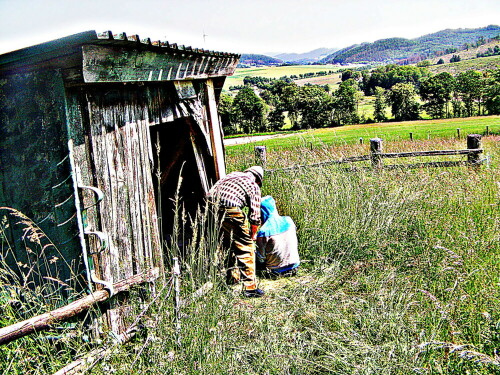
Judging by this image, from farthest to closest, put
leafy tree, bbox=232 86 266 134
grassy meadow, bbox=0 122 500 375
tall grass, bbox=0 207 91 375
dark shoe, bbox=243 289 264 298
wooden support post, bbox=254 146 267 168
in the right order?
1. leafy tree, bbox=232 86 266 134
2. wooden support post, bbox=254 146 267 168
3. dark shoe, bbox=243 289 264 298
4. grassy meadow, bbox=0 122 500 375
5. tall grass, bbox=0 207 91 375

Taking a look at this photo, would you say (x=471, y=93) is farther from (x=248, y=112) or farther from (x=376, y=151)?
(x=376, y=151)

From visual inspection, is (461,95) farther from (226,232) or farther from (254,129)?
(226,232)

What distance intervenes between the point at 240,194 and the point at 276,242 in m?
0.88

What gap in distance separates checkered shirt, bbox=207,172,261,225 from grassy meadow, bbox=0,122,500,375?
3.18ft

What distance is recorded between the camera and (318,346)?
11.1 feet

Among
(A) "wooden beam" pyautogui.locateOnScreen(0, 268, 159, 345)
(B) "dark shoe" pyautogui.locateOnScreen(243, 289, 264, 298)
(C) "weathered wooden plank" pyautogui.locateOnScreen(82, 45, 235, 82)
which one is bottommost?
(B) "dark shoe" pyautogui.locateOnScreen(243, 289, 264, 298)

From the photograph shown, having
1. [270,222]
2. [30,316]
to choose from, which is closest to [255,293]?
[270,222]

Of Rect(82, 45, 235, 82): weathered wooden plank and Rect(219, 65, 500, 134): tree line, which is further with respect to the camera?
Rect(219, 65, 500, 134): tree line

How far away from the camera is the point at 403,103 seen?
2601 inches

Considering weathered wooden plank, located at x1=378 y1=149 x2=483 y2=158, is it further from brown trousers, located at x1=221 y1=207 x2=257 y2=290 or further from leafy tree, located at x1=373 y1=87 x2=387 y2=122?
leafy tree, located at x1=373 y1=87 x2=387 y2=122

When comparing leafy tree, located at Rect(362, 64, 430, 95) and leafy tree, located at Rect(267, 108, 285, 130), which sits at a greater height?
leafy tree, located at Rect(362, 64, 430, 95)

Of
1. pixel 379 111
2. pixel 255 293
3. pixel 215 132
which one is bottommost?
pixel 379 111

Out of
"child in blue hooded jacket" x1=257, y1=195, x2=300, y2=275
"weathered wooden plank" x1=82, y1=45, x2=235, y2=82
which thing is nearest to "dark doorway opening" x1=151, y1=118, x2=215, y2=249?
"weathered wooden plank" x1=82, y1=45, x2=235, y2=82

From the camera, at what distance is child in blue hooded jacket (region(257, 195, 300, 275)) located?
19.0ft
